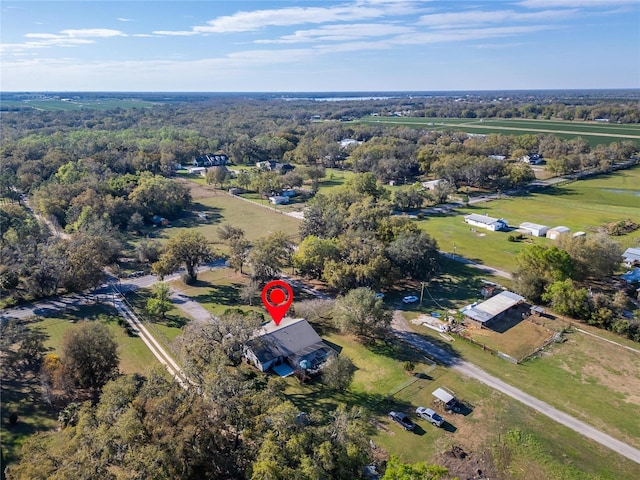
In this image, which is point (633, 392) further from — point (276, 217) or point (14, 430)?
point (276, 217)

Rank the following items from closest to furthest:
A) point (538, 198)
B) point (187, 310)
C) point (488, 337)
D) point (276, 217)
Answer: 1. point (488, 337)
2. point (187, 310)
3. point (276, 217)
4. point (538, 198)

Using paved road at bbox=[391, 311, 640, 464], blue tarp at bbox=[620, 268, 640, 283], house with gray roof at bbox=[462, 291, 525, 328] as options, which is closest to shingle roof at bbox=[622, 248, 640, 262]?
blue tarp at bbox=[620, 268, 640, 283]

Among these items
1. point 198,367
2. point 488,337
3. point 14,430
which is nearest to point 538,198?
point 488,337

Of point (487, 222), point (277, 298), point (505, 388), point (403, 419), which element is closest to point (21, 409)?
point (277, 298)

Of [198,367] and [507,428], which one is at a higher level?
[198,367]

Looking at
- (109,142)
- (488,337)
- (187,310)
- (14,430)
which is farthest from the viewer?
(109,142)

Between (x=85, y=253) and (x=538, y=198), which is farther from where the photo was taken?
(x=538, y=198)
